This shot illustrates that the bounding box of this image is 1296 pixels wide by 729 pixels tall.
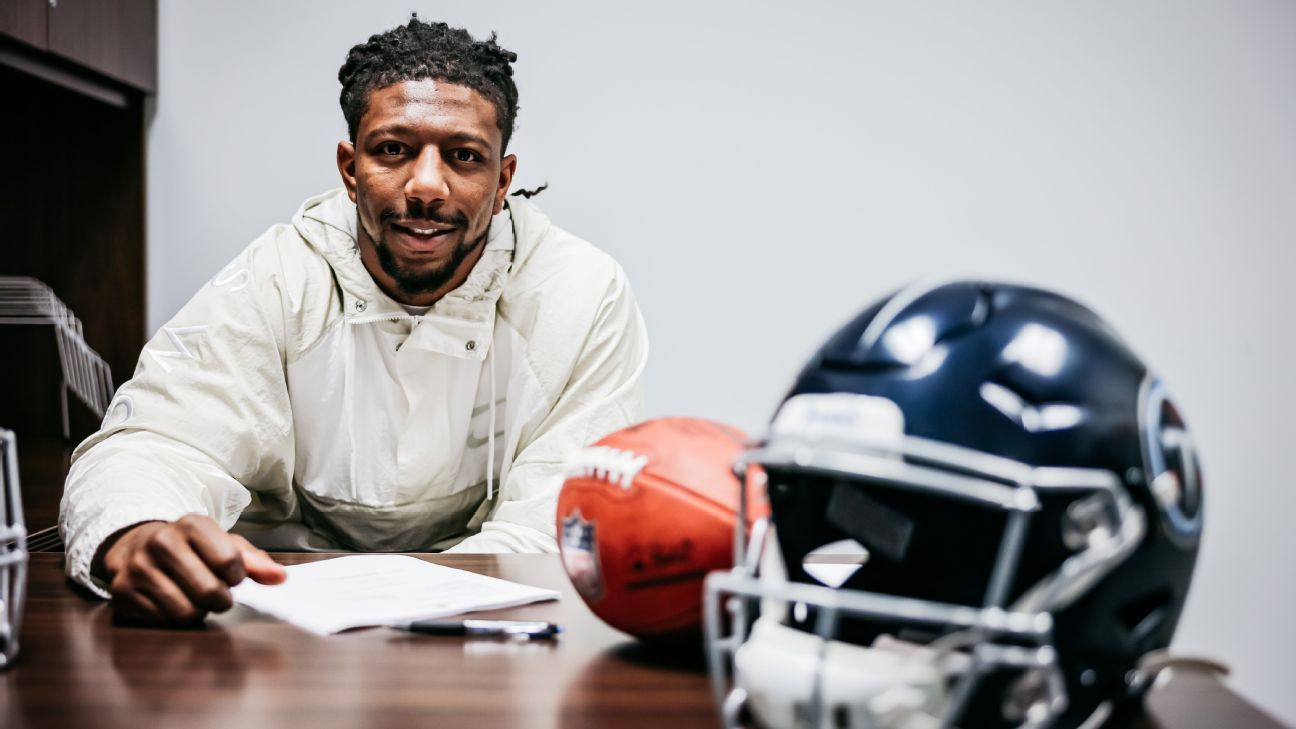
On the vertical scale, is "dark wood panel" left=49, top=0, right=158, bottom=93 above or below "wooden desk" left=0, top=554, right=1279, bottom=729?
above

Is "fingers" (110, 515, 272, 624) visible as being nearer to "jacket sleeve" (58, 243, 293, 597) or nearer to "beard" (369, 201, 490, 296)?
"jacket sleeve" (58, 243, 293, 597)

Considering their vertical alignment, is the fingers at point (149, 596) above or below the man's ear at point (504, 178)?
below

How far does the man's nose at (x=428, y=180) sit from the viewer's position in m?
1.54

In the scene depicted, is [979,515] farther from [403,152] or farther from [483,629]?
[403,152]

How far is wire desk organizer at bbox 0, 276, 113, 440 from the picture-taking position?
2.88m

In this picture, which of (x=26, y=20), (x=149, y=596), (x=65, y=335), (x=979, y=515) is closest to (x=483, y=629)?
(x=149, y=596)

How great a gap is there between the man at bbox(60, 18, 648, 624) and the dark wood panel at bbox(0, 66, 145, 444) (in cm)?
142

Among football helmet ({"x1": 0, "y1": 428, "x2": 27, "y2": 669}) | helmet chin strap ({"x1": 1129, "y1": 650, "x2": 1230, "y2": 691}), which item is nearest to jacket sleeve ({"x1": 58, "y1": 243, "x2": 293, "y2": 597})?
football helmet ({"x1": 0, "y1": 428, "x2": 27, "y2": 669})

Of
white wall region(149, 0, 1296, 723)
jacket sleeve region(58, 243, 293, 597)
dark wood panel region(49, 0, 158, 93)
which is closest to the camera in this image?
jacket sleeve region(58, 243, 293, 597)

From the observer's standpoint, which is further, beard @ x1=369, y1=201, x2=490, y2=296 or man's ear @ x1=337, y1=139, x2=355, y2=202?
man's ear @ x1=337, y1=139, x2=355, y2=202

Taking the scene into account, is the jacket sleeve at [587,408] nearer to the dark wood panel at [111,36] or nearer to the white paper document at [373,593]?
the white paper document at [373,593]

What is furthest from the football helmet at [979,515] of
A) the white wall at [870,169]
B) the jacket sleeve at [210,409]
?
the white wall at [870,169]

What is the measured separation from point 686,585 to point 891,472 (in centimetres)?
27

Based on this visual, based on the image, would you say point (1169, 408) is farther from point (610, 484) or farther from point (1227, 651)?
point (1227, 651)
